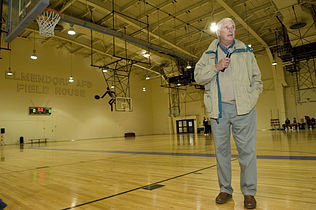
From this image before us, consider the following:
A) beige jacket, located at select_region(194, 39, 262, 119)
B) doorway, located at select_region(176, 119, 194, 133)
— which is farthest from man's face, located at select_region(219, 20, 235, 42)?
doorway, located at select_region(176, 119, 194, 133)

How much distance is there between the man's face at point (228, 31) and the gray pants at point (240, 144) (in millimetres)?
562

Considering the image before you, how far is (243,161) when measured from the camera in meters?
1.82

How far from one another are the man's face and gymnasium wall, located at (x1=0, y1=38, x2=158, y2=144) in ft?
57.1

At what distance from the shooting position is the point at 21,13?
3.88 m

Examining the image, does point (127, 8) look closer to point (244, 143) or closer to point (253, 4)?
point (253, 4)

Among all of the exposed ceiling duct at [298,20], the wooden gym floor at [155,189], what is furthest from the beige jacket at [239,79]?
the exposed ceiling duct at [298,20]

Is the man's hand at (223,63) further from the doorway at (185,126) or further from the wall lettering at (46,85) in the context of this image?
the doorway at (185,126)

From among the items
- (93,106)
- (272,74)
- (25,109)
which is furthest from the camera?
(93,106)

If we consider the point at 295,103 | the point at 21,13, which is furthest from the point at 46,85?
the point at 295,103

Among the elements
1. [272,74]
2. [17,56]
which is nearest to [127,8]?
[17,56]

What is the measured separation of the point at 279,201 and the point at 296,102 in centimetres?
1827

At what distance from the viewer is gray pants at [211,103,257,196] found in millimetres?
1788

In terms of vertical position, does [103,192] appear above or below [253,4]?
below

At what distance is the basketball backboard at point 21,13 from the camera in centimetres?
319
